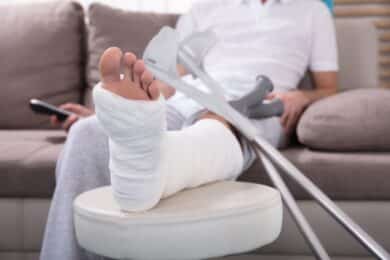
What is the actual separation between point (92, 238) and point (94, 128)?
0.40m

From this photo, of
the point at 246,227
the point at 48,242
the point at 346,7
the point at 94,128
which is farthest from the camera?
the point at 346,7

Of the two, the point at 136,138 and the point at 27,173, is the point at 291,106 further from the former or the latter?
the point at 136,138

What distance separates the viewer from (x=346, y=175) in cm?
158

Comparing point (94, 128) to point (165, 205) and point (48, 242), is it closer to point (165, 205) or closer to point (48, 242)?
point (48, 242)

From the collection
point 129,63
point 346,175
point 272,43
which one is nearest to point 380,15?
point 272,43

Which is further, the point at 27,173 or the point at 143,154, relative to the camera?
the point at 27,173

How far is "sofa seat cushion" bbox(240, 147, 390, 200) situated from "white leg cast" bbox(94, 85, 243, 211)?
0.44m

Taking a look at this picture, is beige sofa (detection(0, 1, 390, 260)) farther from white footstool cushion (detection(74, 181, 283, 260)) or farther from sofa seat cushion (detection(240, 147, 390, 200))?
white footstool cushion (detection(74, 181, 283, 260))

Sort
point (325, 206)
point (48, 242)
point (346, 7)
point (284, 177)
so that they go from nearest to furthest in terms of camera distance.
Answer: point (325, 206) < point (48, 242) < point (284, 177) < point (346, 7)

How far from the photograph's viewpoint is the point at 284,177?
160cm

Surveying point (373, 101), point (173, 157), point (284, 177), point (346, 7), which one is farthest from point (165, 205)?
point (346, 7)

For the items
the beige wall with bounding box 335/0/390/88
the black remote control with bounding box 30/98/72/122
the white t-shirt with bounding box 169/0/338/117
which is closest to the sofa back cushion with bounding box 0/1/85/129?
the black remote control with bounding box 30/98/72/122

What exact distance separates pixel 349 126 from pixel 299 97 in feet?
0.73

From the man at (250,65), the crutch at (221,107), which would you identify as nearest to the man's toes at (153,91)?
the crutch at (221,107)
